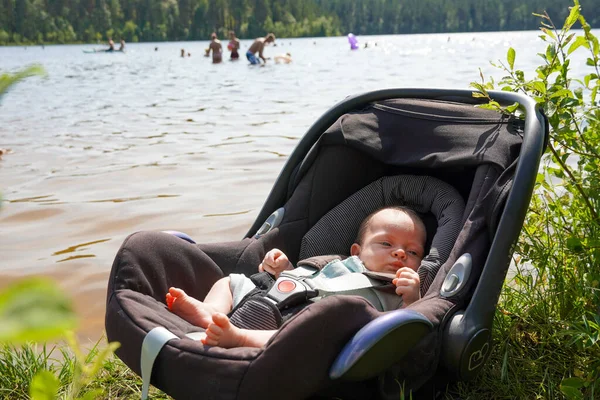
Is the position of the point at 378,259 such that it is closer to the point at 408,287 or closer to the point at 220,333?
the point at 408,287

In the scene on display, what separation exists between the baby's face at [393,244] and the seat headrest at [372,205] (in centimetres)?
12

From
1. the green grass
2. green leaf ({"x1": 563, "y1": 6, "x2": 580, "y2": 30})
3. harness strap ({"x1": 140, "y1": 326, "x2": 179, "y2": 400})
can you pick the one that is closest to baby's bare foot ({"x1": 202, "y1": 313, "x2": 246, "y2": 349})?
Answer: harness strap ({"x1": 140, "y1": 326, "x2": 179, "y2": 400})

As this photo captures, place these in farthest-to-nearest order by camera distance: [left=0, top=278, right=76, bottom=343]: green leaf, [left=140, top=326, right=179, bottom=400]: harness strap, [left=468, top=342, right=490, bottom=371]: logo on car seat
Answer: [left=468, top=342, right=490, bottom=371]: logo on car seat
[left=140, top=326, right=179, bottom=400]: harness strap
[left=0, top=278, right=76, bottom=343]: green leaf

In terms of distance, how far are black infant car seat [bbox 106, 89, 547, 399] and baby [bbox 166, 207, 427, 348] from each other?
7 centimetres

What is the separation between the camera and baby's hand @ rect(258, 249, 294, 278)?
270 centimetres

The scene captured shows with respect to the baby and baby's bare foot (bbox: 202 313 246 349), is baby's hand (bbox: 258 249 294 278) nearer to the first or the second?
the baby

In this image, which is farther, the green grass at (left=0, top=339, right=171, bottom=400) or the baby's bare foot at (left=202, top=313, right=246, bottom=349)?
the green grass at (left=0, top=339, right=171, bottom=400)

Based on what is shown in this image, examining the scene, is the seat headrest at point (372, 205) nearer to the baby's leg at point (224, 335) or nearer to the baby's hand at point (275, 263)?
the baby's hand at point (275, 263)

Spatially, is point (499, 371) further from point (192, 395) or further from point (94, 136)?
point (94, 136)

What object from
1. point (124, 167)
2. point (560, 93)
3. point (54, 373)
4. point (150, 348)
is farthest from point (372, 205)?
point (124, 167)

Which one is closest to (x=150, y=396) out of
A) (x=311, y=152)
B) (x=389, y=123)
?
(x=311, y=152)

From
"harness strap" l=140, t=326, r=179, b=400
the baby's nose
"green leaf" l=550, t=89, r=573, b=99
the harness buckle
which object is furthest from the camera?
the baby's nose

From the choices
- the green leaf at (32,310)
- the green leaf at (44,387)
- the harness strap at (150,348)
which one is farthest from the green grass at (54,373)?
the green leaf at (32,310)

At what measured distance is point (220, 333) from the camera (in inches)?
77.5
